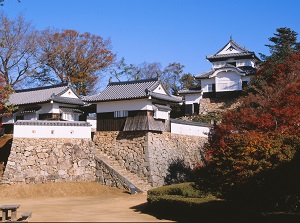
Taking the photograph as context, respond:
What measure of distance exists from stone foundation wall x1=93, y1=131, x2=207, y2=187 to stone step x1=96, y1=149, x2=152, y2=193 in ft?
0.82

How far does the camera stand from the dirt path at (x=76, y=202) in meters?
A: 14.6

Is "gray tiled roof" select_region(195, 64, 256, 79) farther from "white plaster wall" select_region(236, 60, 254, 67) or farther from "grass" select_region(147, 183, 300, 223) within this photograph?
"grass" select_region(147, 183, 300, 223)

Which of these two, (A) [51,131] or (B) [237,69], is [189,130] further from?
(B) [237,69]

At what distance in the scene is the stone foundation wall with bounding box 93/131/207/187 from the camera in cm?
2497

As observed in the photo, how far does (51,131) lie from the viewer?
2458cm

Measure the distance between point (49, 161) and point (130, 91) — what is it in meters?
7.65

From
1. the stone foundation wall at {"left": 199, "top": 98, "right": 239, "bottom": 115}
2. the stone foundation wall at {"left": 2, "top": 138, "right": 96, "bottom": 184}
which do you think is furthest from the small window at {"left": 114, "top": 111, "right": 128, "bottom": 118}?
the stone foundation wall at {"left": 199, "top": 98, "right": 239, "bottom": 115}

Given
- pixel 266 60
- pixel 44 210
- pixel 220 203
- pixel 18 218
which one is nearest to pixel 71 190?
pixel 44 210

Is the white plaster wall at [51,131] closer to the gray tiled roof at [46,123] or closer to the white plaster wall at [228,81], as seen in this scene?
the gray tiled roof at [46,123]

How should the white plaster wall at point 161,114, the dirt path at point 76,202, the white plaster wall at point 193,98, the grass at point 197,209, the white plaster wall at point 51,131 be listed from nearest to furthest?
the grass at point 197,209
the dirt path at point 76,202
the white plaster wall at point 51,131
the white plaster wall at point 161,114
the white plaster wall at point 193,98

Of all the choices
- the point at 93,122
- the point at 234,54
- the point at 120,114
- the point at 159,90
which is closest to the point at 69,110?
the point at 93,122

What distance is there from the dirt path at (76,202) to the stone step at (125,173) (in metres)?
1.11

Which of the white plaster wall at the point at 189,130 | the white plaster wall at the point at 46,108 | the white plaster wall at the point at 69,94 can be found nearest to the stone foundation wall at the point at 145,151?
the white plaster wall at the point at 189,130

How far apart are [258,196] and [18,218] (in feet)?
30.7
